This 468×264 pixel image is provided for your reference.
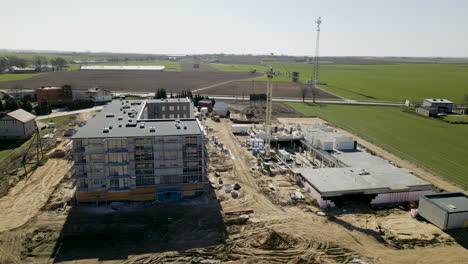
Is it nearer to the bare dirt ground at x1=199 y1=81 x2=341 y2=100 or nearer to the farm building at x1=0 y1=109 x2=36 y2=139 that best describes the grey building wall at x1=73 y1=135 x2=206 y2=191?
the farm building at x1=0 y1=109 x2=36 y2=139

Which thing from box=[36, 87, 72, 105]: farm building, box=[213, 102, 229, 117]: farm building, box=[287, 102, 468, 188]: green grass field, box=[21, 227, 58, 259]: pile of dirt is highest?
box=[36, 87, 72, 105]: farm building

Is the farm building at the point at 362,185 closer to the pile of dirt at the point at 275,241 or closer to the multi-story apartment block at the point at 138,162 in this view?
the pile of dirt at the point at 275,241

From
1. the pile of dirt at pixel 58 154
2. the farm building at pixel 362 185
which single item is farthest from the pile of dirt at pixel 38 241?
the farm building at pixel 362 185

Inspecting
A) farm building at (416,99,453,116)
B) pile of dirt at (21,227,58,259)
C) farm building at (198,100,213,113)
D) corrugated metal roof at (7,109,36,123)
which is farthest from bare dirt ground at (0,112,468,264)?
farm building at (416,99,453,116)

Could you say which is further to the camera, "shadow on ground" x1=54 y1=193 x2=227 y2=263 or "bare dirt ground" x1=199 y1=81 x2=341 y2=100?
"bare dirt ground" x1=199 y1=81 x2=341 y2=100

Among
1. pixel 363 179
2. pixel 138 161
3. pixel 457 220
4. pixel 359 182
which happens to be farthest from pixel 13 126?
pixel 457 220

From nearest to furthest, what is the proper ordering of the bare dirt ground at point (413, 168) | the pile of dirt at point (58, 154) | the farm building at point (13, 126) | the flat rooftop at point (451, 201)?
the flat rooftop at point (451, 201)
the bare dirt ground at point (413, 168)
the pile of dirt at point (58, 154)
the farm building at point (13, 126)
